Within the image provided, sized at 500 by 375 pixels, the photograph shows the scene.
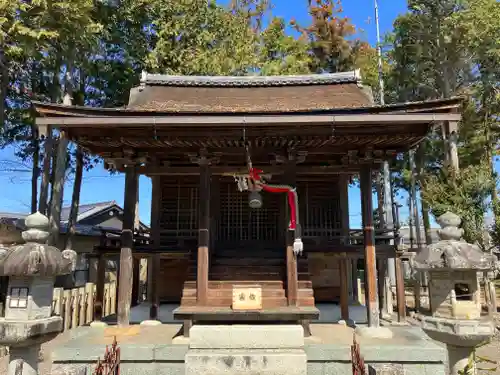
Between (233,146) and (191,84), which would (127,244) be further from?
(191,84)

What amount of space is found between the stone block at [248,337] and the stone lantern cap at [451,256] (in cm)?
327

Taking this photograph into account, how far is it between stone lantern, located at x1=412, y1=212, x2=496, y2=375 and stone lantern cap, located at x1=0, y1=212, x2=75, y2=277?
5645mm

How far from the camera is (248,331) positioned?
7.74 m

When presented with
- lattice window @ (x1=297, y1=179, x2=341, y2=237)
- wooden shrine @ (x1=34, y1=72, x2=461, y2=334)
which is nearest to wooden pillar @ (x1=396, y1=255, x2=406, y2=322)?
wooden shrine @ (x1=34, y1=72, x2=461, y2=334)

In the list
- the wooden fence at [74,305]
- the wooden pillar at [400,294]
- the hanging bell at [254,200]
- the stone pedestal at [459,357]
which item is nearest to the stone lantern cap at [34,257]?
the hanging bell at [254,200]

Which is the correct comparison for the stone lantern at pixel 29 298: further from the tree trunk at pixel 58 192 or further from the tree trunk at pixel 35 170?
the tree trunk at pixel 35 170

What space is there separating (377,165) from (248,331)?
18.7ft

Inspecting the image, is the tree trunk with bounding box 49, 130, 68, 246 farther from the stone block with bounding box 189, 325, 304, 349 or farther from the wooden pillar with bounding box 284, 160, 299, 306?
the wooden pillar with bounding box 284, 160, 299, 306

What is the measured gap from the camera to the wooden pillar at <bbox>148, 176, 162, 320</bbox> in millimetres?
10391

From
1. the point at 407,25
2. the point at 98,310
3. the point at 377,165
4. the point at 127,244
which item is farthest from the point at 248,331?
the point at 407,25

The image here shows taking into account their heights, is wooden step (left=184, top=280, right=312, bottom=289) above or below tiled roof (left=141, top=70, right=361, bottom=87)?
below

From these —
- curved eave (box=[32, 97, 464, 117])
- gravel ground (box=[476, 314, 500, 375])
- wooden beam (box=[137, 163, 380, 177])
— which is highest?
curved eave (box=[32, 97, 464, 117])

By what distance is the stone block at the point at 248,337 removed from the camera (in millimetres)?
A: 7621

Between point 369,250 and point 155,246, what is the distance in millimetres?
5960
